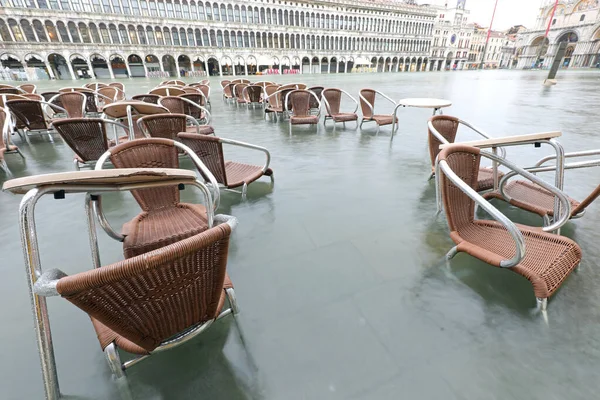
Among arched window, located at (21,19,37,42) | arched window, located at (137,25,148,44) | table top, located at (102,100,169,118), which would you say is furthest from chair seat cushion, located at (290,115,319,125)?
arched window, located at (21,19,37,42)

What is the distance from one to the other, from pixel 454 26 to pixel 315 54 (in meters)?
48.4

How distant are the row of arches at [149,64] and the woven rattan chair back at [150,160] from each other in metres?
42.4

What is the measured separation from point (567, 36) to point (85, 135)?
79.7 meters

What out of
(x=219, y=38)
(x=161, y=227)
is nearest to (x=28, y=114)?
(x=161, y=227)

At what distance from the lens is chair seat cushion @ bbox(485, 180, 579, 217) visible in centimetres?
222

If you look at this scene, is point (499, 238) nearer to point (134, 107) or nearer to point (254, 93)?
point (134, 107)

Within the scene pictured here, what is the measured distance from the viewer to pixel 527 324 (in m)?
1.49

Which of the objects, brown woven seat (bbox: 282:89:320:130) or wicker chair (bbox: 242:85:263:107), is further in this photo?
wicker chair (bbox: 242:85:263:107)

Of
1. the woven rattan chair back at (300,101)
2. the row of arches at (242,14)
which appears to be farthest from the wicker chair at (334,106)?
the row of arches at (242,14)

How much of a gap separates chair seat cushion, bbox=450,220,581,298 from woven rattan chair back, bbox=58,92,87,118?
7011 mm

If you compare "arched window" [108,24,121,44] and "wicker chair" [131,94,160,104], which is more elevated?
"arched window" [108,24,121,44]

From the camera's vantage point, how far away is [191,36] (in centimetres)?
4097

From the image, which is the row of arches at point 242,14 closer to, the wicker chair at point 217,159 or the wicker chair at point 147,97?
the wicker chair at point 147,97

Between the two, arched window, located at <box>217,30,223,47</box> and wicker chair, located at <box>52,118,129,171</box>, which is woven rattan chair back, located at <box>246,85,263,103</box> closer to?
wicker chair, located at <box>52,118,129,171</box>
